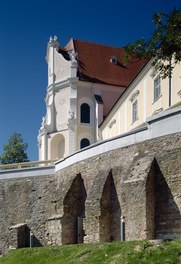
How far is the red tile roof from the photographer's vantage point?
55.9 metres

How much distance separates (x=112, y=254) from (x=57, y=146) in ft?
126

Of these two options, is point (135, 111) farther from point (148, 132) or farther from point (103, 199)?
point (148, 132)

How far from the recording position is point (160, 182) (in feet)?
66.5

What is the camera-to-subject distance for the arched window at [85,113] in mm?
54500

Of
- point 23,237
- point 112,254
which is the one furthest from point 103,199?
point 23,237

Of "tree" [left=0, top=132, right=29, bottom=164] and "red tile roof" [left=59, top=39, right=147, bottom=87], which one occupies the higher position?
"red tile roof" [left=59, top=39, right=147, bottom=87]

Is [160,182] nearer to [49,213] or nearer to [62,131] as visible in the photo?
[49,213]

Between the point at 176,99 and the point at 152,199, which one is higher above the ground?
the point at 176,99

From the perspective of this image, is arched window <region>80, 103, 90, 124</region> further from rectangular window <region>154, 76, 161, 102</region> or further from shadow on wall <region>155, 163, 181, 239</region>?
shadow on wall <region>155, 163, 181, 239</region>

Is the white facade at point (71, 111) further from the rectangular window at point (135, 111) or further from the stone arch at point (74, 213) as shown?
the stone arch at point (74, 213)

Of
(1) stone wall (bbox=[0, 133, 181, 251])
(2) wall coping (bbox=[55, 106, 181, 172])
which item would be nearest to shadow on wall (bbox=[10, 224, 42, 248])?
(1) stone wall (bbox=[0, 133, 181, 251])

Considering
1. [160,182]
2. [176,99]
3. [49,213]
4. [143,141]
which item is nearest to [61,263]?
[160,182]

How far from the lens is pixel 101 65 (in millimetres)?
57656

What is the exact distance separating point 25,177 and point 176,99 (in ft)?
38.5
